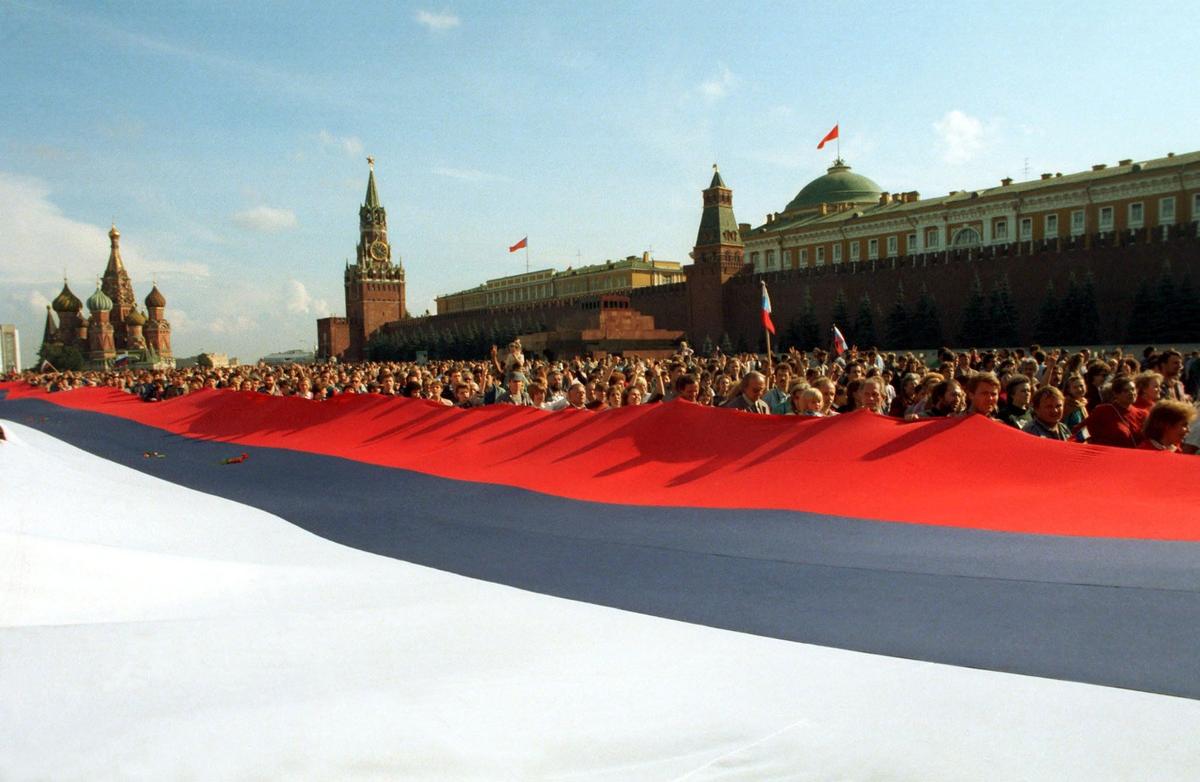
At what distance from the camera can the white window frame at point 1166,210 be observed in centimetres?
4276

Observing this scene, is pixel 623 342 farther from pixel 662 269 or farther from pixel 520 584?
pixel 520 584

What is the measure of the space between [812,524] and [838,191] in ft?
218

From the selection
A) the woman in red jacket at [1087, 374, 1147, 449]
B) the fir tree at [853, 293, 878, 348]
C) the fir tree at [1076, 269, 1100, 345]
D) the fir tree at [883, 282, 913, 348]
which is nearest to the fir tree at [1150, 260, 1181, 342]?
the fir tree at [1076, 269, 1100, 345]

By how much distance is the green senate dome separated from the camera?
66.0 metres

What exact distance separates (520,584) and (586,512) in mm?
1634

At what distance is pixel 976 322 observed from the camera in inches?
1597

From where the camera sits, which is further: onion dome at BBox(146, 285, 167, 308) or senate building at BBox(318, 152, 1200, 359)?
onion dome at BBox(146, 285, 167, 308)

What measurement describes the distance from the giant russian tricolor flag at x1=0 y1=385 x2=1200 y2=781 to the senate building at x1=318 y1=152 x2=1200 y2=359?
36.5 metres

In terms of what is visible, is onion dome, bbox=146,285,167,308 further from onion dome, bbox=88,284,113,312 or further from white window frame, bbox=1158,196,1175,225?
white window frame, bbox=1158,196,1175,225

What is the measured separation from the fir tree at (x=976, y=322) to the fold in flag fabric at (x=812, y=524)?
37259 millimetres

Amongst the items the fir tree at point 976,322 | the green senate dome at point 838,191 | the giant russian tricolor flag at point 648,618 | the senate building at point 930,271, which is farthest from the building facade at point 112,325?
the giant russian tricolor flag at point 648,618

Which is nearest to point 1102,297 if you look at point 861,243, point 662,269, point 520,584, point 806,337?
point 806,337

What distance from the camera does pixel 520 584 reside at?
3.90m

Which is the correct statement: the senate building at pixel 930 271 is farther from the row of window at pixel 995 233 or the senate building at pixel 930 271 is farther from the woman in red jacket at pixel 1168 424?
the woman in red jacket at pixel 1168 424
